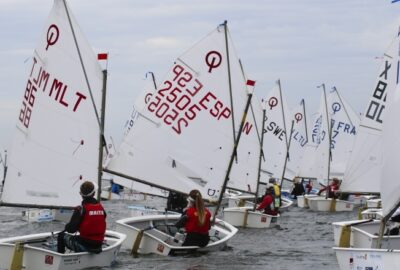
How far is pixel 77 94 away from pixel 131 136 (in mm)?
3207

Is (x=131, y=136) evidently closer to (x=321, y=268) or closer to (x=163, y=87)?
(x=163, y=87)

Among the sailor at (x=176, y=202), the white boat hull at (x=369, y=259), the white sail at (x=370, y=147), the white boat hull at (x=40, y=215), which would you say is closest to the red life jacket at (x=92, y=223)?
the white boat hull at (x=369, y=259)

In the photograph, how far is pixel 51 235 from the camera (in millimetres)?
15602

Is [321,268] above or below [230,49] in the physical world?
below

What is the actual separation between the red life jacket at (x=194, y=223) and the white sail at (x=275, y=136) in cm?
2426

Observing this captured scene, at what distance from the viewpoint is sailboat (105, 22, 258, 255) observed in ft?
65.7

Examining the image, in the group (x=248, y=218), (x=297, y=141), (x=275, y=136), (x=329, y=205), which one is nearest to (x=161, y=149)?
(x=248, y=218)

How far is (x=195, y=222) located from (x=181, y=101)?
14.0ft

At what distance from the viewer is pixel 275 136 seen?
41.7 m

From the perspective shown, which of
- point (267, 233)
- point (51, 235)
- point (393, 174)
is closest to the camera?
point (393, 174)

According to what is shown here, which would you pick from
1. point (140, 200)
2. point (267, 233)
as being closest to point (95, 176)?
point (267, 233)

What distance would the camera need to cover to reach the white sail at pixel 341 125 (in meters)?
41.5

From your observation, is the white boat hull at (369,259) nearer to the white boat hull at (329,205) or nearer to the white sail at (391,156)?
the white sail at (391,156)

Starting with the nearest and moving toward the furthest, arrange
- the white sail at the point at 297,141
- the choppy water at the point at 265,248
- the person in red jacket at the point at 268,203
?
1. the choppy water at the point at 265,248
2. the person in red jacket at the point at 268,203
3. the white sail at the point at 297,141
